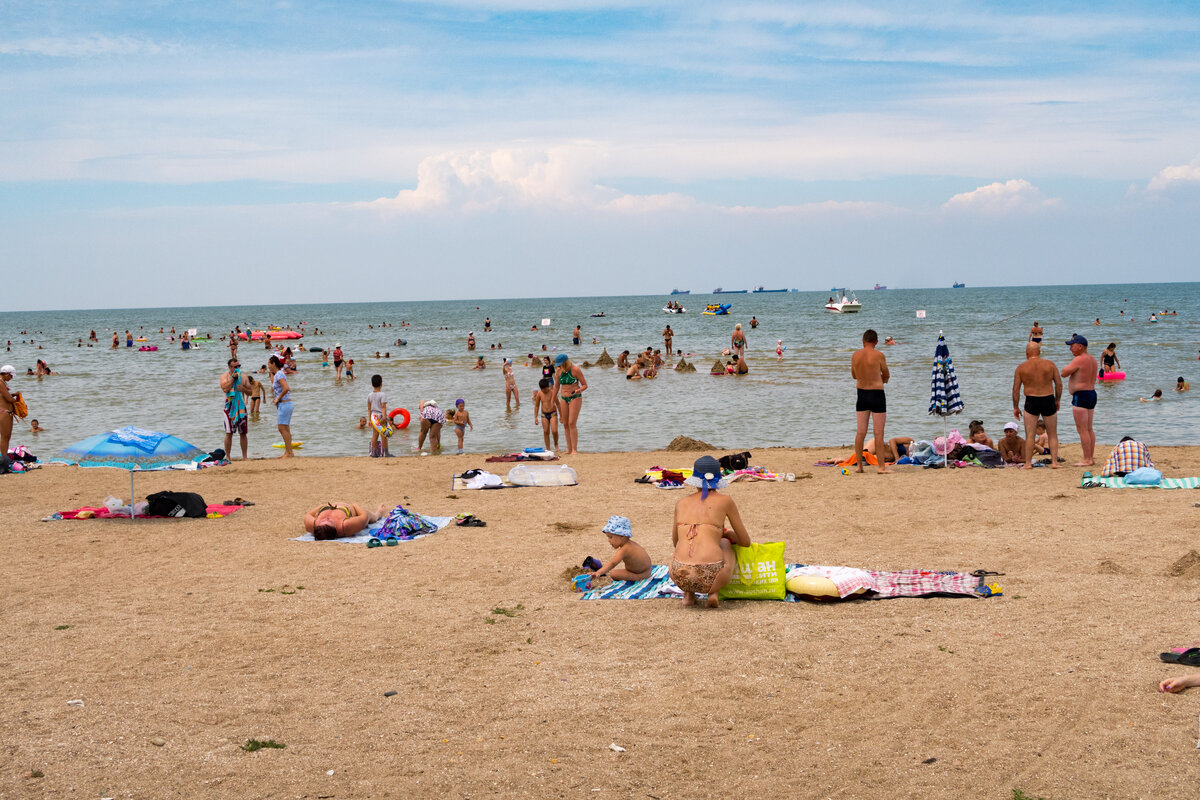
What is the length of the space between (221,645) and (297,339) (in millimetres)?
57340

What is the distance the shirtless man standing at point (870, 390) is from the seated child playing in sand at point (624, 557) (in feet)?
18.2

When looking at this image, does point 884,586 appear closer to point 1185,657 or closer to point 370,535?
point 1185,657

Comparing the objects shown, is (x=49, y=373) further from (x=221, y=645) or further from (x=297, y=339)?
(x=221, y=645)

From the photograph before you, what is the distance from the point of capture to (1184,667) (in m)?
5.18

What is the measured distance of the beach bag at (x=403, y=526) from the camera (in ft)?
30.8

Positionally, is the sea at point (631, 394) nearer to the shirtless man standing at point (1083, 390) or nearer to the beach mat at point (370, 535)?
the shirtless man standing at point (1083, 390)

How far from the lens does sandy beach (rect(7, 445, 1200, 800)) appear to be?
4.32 m

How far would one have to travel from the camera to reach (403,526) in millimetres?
9438

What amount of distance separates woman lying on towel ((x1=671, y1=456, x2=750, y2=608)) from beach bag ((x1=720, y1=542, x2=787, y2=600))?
0.10 meters

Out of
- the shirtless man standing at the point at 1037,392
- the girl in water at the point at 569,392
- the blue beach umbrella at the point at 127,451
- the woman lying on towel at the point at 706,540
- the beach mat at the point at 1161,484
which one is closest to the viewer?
the woman lying on towel at the point at 706,540

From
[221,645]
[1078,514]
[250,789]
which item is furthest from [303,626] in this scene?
[1078,514]

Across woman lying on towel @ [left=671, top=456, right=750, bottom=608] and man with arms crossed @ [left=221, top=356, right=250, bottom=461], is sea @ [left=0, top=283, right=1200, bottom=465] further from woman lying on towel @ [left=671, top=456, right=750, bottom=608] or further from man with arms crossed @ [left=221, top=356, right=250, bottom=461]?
woman lying on towel @ [left=671, top=456, right=750, bottom=608]

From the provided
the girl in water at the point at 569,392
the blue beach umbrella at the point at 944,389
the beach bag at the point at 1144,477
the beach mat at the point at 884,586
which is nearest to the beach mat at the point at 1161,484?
the beach bag at the point at 1144,477

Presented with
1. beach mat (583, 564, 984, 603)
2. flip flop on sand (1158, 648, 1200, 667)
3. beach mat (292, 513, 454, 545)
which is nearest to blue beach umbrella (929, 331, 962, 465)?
beach mat (583, 564, 984, 603)
